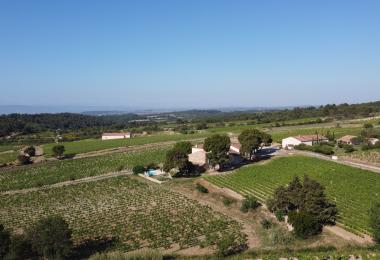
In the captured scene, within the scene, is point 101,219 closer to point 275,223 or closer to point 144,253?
point 144,253

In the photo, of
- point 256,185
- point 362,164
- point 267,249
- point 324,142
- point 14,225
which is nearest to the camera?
point 267,249

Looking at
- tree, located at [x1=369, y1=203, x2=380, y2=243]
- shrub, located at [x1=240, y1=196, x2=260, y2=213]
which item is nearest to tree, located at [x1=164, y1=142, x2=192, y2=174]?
shrub, located at [x1=240, y1=196, x2=260, y2=213]

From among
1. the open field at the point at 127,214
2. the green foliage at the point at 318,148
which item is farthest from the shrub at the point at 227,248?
the green foliage at the point at 318,148

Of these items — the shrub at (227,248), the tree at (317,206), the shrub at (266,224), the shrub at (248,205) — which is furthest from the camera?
the shrub at (248,205)

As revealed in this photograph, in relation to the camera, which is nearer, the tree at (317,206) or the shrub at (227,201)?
the tree at (317,206)

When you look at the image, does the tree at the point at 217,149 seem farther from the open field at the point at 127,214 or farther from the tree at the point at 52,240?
the tree at the point at 52,240

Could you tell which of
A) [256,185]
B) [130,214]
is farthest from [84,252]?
[256,185]
